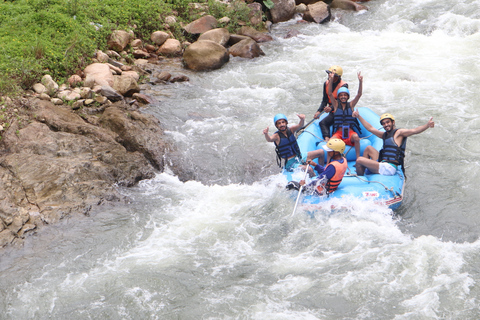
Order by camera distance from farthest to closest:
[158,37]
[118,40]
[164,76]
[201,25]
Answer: [201,25] → [158,37] → [118,40] → [164,76]

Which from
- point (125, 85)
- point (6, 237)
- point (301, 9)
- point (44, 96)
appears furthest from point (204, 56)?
point (6, 237)

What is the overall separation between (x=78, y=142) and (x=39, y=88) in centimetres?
196

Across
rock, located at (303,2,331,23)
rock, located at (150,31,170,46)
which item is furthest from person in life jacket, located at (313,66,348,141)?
rock, located at (303,2,331,23)

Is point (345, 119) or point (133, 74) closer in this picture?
point (345, 119)

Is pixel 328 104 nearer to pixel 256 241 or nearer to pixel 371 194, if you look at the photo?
pixel 371 194

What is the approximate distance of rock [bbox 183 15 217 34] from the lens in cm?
1259

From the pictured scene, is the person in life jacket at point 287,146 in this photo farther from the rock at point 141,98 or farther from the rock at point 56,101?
the rock at point 56,101

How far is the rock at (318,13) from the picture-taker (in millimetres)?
13930

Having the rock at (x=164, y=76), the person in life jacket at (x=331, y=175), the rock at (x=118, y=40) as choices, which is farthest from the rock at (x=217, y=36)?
the person in life jacket at (x=331, y=175)

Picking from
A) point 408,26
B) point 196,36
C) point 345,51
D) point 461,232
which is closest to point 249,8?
point 196,36

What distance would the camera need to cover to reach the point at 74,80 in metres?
9.16

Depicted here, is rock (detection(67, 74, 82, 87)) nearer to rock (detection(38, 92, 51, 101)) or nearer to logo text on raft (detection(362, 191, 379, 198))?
rock (detection(38, 92, 51, 101))

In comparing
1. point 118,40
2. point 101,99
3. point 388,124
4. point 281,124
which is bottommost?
point 388,124

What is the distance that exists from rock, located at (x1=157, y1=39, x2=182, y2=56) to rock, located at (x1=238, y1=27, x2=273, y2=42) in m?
1.96
